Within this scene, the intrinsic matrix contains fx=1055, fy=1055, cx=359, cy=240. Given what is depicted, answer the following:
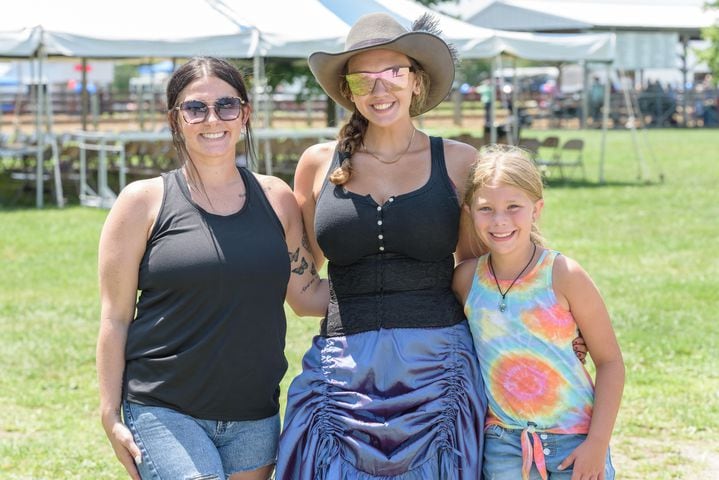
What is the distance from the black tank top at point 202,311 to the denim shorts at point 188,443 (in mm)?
29

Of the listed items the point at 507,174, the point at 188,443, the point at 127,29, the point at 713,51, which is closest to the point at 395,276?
the point at 507,174

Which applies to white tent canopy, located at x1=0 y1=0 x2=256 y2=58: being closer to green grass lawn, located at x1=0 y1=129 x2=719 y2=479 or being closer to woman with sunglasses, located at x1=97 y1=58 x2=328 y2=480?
green grass lawn, located at x1=0 y1=129 x2=719 y2=479

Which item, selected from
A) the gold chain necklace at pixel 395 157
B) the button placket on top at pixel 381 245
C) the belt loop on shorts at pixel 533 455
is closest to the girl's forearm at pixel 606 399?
the belt loop on shorts at pixel 533 455

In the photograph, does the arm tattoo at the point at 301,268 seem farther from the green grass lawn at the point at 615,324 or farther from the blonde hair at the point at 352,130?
the green grass lawn at the point at 615,324

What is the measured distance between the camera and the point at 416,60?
10.2 feet

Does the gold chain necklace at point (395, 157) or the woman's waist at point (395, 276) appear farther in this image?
the gold chain necklace at point (395, 157)

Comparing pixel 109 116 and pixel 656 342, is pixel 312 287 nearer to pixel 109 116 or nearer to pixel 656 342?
pixel 656 342

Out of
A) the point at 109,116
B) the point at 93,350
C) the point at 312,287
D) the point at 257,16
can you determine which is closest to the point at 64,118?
the point at 109,116

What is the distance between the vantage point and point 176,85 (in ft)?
9.25

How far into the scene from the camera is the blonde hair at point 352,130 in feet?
10.0

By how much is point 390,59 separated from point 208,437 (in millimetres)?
1187

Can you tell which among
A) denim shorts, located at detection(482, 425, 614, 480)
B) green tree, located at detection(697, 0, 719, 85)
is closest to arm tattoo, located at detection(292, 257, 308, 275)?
denim shorts, located at detection(482, 425, 614, 480)

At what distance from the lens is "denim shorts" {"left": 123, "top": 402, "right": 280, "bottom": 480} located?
8.60 ft

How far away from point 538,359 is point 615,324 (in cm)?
449
